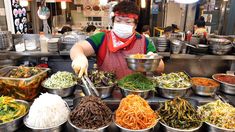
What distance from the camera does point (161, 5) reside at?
306 inches

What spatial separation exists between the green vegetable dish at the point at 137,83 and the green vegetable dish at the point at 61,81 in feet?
1.57

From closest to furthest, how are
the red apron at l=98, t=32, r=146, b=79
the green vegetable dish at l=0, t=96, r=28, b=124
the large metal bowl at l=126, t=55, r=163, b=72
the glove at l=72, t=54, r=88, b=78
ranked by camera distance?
the green vegetable dish at l=0, t=96, r=28, b=124
the glove at l=72, t=54, r=88, b=78
the large metal bowl at l=126, t=55, r=163, b=72
the red apron at l=98, t=32, r=146, b=79

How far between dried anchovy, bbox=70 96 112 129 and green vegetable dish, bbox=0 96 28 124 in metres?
0.44

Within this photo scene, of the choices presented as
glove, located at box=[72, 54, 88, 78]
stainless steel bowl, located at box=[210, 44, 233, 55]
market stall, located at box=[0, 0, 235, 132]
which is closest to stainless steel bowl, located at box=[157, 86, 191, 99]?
market stall, located at box=[0, 0, 235, 132]

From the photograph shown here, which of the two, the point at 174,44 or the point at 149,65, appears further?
the point at 174,44

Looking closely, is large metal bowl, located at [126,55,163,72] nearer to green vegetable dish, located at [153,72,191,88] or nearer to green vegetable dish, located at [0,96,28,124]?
green vegetable dish, located at [153,72,191,88]

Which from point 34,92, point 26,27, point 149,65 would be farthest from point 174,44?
point 26,27

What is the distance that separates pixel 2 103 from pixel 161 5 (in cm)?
712

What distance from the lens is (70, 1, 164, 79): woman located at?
2.30 m

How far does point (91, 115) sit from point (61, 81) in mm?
698

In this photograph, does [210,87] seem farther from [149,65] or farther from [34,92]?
[34,92]

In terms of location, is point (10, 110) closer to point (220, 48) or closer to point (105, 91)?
point (105, 91)

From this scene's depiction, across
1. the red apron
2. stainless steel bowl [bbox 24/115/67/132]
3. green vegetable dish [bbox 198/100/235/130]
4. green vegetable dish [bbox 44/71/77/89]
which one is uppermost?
the red apron

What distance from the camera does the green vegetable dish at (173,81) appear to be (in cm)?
198
